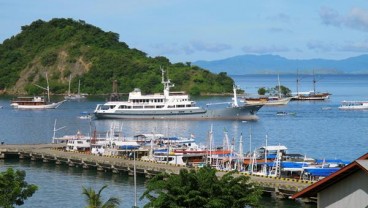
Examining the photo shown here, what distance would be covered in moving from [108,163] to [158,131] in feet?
165

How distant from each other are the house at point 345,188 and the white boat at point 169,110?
116373 mm

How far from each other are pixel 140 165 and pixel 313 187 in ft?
146

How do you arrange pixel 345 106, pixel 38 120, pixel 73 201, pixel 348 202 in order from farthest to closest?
pixel 345 106 → pixel 38 120 → pixel 73 201 → pixel 348 202

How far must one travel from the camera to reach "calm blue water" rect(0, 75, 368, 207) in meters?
54.7

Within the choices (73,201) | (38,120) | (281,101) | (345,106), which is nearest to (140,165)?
(73,201)

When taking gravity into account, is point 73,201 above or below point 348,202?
below

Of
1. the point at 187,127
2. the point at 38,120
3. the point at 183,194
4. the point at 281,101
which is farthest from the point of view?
the point at 281,101

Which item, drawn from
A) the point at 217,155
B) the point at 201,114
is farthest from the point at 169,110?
the point at 217,155

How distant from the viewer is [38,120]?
13838 centimetres

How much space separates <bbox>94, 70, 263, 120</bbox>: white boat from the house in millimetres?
116373

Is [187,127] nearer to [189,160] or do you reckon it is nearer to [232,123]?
[232,123]

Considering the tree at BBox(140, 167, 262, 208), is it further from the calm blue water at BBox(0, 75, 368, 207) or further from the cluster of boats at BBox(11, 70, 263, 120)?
the cluster of boats at BBox(11, 70, 263, 120)

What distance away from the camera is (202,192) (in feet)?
84.6

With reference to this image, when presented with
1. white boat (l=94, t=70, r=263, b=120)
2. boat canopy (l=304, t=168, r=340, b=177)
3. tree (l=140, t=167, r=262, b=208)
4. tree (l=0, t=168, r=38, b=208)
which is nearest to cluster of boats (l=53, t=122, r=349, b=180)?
boat canopy (l=304, t=168, r=340, b=177)
